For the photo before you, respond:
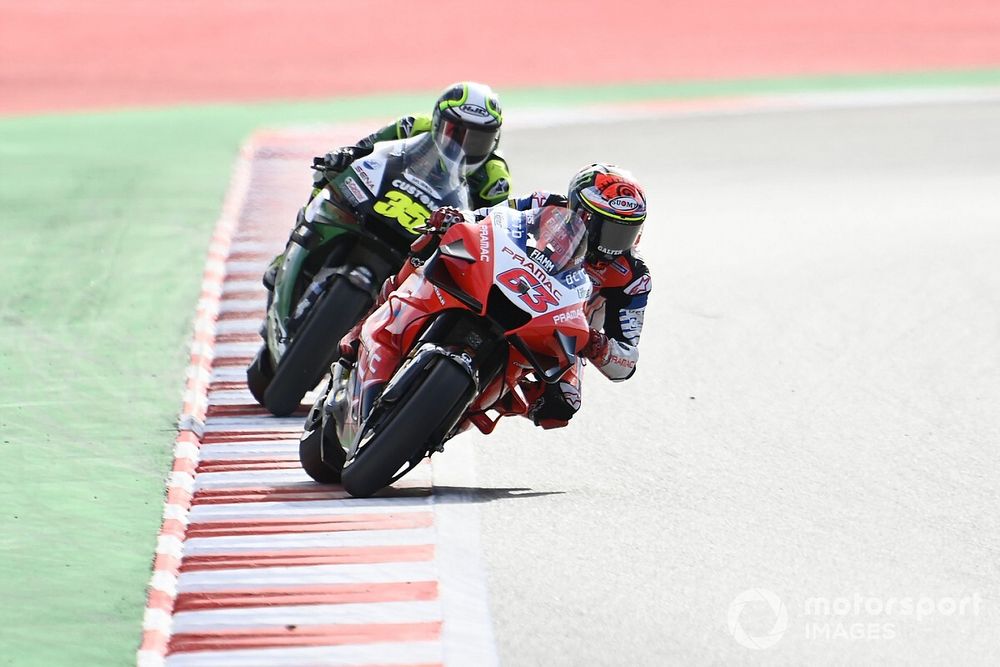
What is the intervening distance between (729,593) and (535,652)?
974mm

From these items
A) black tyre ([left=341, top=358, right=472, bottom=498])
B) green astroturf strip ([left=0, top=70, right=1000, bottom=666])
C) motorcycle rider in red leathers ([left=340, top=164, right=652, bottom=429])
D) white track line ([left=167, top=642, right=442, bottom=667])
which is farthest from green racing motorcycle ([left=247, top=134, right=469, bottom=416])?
white track line ([left=167, top=642, right=442, bottom=667])

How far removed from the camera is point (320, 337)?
9039 mm

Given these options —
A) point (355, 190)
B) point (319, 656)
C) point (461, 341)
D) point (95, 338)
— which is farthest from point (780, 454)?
point (95, 338)

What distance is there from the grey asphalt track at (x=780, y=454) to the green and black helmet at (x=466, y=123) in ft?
4.81

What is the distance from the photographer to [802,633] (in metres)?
6.23

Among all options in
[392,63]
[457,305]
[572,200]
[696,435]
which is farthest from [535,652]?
[392,63]

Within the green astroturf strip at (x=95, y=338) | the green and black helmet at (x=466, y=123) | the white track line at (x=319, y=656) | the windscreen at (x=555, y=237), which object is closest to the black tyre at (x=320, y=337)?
the green astroturf strip at (x=95, y=338)

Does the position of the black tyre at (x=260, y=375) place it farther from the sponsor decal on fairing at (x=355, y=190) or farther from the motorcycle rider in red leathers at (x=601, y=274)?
the motorcycle rider in red leathers at (x=601, y=274)

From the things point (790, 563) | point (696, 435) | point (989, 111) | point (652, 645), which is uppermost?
point (652, 645)

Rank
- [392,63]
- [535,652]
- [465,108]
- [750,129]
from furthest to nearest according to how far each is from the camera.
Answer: [392,63]
[750,129]
[465,108]
[535,652]

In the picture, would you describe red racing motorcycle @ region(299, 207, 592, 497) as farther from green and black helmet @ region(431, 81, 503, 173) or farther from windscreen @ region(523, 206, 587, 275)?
green and black helmet @ region(431, 81, 503, 173)

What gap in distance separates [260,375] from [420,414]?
283 centimetres

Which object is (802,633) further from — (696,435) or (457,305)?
(696,435)

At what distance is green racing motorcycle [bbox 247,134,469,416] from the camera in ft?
29.8
